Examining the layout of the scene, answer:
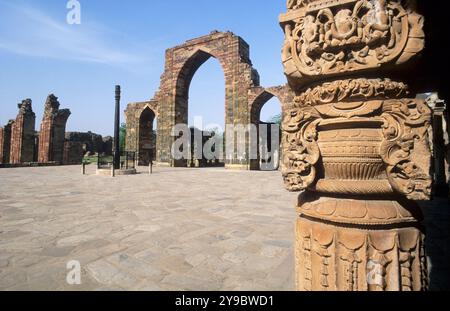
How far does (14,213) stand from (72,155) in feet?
66.5

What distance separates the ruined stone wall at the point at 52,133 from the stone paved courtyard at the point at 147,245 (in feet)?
61.4

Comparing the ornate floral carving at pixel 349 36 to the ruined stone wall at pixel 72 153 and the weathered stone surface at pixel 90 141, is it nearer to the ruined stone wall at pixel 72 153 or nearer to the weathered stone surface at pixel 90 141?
the ruined stone wall at pixel 72 153

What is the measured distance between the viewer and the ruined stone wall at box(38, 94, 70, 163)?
19.8m

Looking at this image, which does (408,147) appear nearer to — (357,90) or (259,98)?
(357,90)

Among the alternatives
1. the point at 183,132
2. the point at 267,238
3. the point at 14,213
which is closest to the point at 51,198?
Answer: the point at 14,213

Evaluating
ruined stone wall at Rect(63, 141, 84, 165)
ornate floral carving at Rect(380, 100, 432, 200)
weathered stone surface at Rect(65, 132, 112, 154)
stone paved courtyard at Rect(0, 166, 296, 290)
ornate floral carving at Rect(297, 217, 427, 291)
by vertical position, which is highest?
weathered stone surface at Rect(65, 132, 112, 154)

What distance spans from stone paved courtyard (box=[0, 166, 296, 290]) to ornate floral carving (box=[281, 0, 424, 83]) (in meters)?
1.38

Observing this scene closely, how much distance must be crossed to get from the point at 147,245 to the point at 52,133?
873 inches

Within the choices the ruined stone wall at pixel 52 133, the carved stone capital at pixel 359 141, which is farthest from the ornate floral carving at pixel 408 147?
the ruined stone wall at pixel 52 133

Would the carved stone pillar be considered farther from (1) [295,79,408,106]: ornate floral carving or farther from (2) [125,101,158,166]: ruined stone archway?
(2) [125,101,158,166]: ruined stone archway

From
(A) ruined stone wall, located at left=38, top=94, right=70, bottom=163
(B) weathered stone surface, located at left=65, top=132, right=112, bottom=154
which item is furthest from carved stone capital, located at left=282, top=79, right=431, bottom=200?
(B) weathered stone surface, located at left=65, top=132, right=112, bottom=154

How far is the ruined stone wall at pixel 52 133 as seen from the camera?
779 inches
